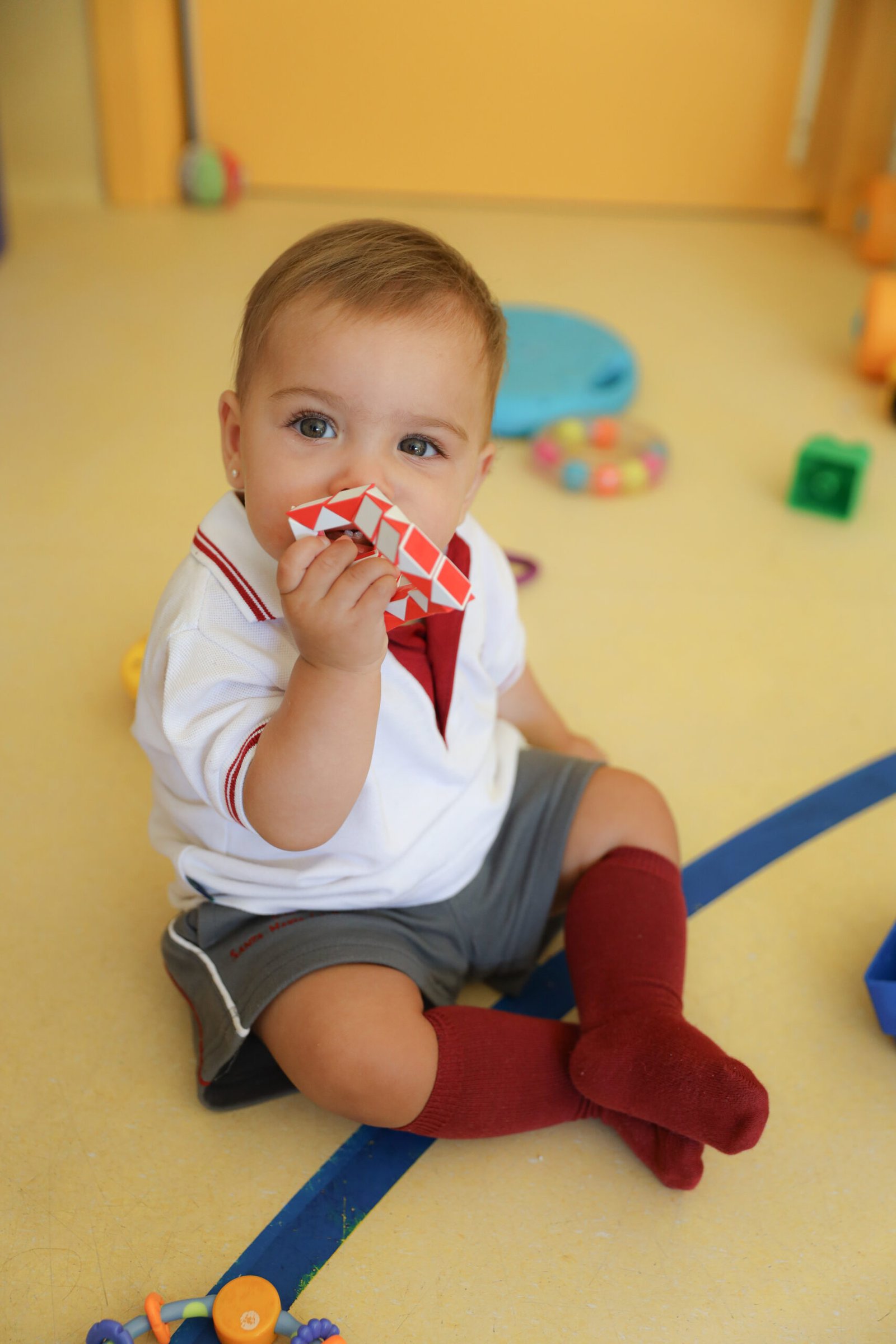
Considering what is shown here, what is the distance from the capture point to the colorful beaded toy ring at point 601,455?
159 centimetres

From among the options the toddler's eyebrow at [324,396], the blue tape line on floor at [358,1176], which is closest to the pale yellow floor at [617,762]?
the blue tape line on floor at [358,1176]

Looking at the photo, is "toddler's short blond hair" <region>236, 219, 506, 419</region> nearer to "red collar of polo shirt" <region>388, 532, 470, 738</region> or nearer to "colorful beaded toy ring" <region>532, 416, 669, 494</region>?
"red collar of polo shirt" <region>388, 532, 470, 738</region>

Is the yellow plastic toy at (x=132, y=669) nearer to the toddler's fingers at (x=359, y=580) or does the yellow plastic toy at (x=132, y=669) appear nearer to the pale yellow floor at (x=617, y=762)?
the pale yellow floor at (x=617, y=762)

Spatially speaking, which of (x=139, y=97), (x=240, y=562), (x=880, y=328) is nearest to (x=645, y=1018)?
(x=240, y=562)

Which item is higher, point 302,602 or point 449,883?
point 302,602

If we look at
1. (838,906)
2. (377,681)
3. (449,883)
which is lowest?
(838,906)

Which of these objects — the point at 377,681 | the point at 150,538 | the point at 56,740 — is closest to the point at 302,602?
the point at 377,681

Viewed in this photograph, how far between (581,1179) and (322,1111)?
0.56ft

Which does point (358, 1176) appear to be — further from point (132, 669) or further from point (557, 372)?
point (557, 372)

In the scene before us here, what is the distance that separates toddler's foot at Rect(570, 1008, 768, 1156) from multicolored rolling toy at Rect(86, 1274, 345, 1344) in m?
0.21

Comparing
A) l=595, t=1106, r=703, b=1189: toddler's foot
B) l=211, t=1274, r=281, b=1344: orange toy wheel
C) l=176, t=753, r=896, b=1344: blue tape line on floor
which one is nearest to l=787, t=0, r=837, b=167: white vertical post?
l=176, t=753, r=896, b=1344: blue tape line on floor

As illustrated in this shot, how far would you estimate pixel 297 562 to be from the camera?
0.62 meters

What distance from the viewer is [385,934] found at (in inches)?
30.5

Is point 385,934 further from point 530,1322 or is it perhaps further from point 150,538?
point 150,538
